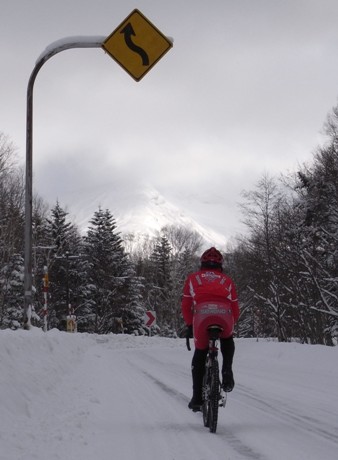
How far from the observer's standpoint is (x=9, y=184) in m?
31.9

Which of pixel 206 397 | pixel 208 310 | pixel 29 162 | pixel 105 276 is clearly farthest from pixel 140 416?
pixel 105 276

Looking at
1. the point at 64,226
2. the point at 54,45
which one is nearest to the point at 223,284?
the point at 54,45

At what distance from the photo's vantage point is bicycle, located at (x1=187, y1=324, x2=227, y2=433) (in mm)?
5270

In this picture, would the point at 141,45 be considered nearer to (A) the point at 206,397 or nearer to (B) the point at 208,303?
(B) the point at 208,303

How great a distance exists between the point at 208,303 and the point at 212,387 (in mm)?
820

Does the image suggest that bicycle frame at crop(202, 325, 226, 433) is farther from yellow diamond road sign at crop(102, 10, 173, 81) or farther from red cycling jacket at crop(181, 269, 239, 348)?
yellow diamond road sign at crop(102, 10, 173, 81)

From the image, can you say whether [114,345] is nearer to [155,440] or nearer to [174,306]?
[174,306]

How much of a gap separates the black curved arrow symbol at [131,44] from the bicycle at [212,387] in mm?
3399

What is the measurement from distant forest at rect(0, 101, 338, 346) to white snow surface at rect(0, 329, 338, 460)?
15867 millimetres

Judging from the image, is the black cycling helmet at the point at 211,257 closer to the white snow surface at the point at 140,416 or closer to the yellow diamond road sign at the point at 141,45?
the white snow surface at the point at 140,416

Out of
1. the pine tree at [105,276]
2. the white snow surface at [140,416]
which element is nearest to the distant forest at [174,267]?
the pine tree at [105,276]

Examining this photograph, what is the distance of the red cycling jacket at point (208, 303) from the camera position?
563cm

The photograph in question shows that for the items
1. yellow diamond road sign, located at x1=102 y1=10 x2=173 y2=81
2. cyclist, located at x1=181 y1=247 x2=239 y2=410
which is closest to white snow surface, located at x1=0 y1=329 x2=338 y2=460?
cyclist, located at x1=181 y1=247 x2=239 y2=410

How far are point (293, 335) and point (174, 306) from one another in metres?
21.1
